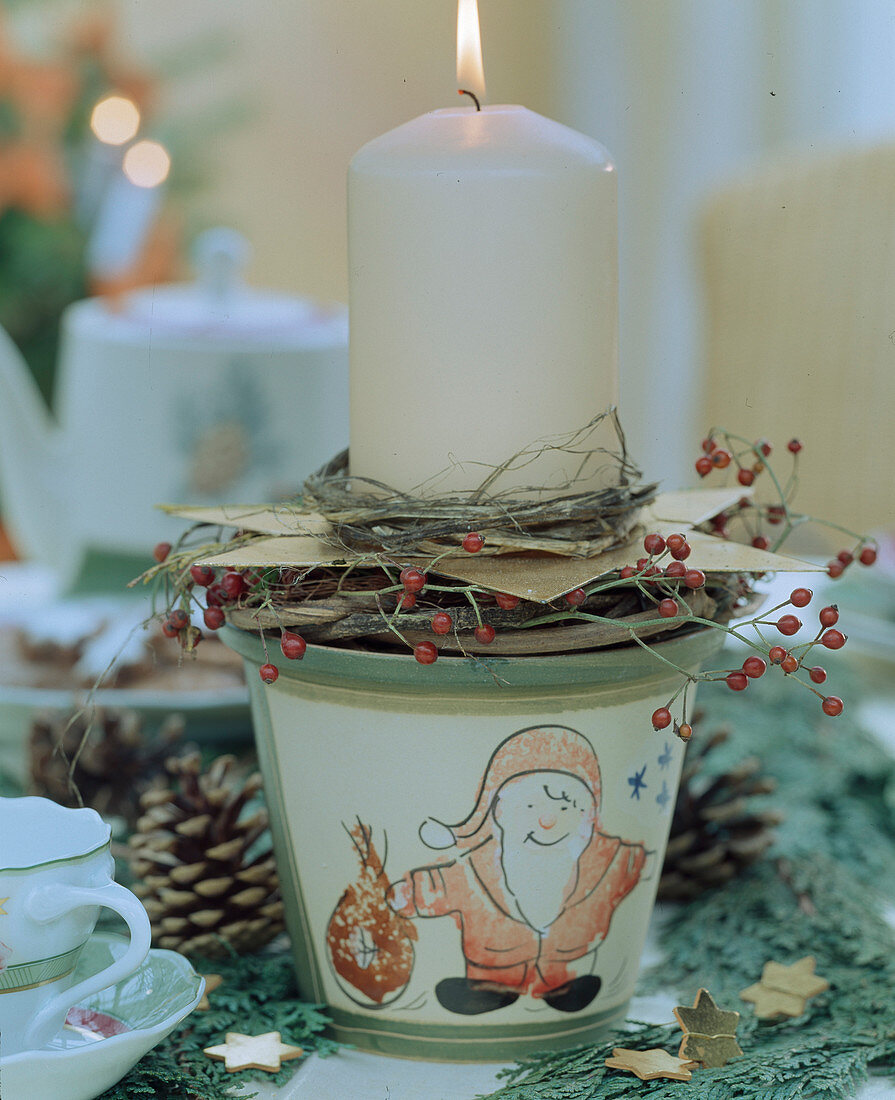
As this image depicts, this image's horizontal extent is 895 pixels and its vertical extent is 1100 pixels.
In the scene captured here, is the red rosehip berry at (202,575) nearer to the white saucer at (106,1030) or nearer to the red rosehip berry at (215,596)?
the red rosehip berry at (215,596)

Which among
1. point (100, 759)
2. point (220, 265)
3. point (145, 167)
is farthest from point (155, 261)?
point (100, 759)

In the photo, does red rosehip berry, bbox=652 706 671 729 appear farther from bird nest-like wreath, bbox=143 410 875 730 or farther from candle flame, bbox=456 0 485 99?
candle flame, bbox=456 0 485 99

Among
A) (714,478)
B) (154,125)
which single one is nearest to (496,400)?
(714,478)

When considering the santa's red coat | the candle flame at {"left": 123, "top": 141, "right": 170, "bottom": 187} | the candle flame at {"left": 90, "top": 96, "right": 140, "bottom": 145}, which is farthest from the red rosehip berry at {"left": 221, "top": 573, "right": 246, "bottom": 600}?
the candle flame at {"left": 90, "top": 96, "right": 140, "bottom": 145}

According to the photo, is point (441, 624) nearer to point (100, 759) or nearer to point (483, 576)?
point (483, 576)

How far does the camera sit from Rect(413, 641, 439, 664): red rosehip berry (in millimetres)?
Answer: 328

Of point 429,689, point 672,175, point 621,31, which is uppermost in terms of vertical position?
point 621,31

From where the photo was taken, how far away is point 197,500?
28.6 inches

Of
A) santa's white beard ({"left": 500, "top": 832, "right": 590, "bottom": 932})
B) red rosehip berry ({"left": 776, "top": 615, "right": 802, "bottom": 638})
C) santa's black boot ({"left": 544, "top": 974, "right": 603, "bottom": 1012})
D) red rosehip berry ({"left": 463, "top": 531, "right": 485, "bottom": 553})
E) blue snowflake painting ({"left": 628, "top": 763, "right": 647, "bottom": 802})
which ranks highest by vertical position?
red rosehip berry ({"left": 463, "top": 531, "right": 485, "bottom": 553})

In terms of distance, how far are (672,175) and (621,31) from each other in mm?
199

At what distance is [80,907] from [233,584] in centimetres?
11

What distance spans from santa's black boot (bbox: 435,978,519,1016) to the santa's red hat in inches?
1.9

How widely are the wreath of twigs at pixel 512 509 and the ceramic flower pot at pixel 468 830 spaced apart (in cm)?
4

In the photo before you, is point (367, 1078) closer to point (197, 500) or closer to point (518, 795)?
point (518, 795)
